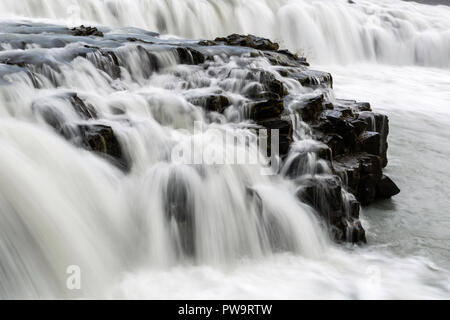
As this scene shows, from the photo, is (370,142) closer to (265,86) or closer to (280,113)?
(280,113)

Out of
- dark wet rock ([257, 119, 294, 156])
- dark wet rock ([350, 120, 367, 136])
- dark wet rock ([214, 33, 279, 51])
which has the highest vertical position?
dark wet rock ([214, 33, 279, 51])

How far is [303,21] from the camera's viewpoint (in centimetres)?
1570

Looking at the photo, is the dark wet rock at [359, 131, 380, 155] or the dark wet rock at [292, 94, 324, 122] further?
the dark wet rock at [359, 131, 380, 155]

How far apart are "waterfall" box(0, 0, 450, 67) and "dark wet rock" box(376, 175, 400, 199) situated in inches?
302

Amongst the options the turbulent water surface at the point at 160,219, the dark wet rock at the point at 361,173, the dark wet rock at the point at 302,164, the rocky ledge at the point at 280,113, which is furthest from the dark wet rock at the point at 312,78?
the dark wet rock at the point at 302,164

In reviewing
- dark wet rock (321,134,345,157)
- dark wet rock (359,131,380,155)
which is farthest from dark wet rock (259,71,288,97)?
dark wet rock (359,131,380,155)

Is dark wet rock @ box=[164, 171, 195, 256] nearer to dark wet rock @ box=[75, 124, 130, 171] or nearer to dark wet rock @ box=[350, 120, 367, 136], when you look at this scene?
dark wet rock @ box=[75, 124, 130, 171]

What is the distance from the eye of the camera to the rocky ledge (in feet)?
15.7

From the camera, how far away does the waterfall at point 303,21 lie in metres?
11.6

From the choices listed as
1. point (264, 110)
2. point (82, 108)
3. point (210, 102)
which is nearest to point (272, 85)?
point (264, 110)

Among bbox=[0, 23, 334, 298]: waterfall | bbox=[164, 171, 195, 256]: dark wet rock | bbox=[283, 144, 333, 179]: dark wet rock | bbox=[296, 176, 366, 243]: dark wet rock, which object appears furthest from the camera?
bbox=[283, 144, 333, 179]: dark wet rock

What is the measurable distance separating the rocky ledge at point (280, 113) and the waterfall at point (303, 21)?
3.89 metres

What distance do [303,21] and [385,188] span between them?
426 inches
